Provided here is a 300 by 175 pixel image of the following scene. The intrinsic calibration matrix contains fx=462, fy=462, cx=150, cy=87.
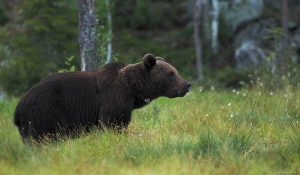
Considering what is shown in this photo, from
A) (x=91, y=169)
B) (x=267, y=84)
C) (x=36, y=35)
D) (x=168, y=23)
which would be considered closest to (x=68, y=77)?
(x=91, y=169)

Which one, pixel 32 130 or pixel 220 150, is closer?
pixel 220 150

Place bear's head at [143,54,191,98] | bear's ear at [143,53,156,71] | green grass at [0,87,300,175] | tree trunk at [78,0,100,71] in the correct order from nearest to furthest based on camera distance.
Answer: green grass at [0,87,300,175] < bear's ear at [143,53,156,71] < bear's head at [143,54,191,98] < tree trunk at [78,0,100,71]

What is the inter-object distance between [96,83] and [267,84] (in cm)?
642

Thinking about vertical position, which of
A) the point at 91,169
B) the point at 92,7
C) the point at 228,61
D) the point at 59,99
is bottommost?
the point at 228,61

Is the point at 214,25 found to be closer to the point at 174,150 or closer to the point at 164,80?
the point at 164,80

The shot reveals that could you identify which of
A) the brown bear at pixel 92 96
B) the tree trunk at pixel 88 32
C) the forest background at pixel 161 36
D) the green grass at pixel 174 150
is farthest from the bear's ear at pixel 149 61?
the forest background at pixel 161 36

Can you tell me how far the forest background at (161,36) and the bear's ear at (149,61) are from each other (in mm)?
11576

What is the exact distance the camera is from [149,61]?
775 cm

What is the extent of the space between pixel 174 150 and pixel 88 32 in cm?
463

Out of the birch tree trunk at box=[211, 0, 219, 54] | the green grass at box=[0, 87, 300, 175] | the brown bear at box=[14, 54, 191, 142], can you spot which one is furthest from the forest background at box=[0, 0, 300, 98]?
the green grass at box=[0, 87, 300, 175]

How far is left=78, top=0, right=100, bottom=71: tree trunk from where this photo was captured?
32.4 feet

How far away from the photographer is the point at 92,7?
9.92m

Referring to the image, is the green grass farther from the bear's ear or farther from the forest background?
the forest background

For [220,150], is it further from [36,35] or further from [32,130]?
[36,35]
